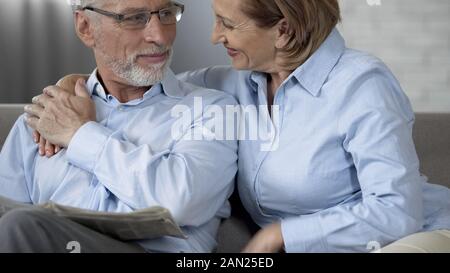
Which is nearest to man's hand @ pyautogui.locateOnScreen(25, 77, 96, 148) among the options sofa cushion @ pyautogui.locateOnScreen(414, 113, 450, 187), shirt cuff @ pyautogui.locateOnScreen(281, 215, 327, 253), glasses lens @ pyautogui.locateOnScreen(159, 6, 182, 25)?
glasses lens @ pyautogui.locateOnScreen(159, 6, 182, 25)

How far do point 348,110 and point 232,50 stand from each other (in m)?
0.28

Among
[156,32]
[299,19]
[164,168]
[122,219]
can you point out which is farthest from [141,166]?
[299,19]

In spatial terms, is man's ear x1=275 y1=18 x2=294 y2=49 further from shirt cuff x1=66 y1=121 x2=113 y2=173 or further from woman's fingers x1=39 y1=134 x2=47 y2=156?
woman's fingers x1=39 y1=134 x2=47 y2=156

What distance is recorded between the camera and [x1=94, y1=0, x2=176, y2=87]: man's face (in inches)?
61.5

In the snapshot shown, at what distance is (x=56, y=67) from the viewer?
3223 mm

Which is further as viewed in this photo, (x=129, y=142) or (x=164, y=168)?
Result: (x=129, y=142)

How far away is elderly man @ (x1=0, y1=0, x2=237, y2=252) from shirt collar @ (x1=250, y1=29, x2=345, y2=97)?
0.19m

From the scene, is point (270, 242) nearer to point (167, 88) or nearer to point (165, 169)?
point (165, 169)

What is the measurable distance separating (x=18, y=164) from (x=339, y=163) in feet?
2.34

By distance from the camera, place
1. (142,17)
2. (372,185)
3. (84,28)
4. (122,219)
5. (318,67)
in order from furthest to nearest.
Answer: (84,28) → (142,17) → (318,67) → (372,185) → (122,219)

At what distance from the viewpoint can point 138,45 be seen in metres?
1.59

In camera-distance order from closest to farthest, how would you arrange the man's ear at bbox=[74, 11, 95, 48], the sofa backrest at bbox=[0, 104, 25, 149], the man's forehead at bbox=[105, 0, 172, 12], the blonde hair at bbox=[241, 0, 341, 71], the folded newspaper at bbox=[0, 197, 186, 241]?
the folded newspaper at bbox=[0, 197, 186, 241] → the blonde hair at bbox=[241, 0, 341, 71] → the man's forehead at bbox=[105, 0, 172, 12] → the man's ear at bbox=[74, 11, 95, 48] → the sofa backrest at bbox=[0, 104, 25, 149]

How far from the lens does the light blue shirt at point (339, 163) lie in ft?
4.42
